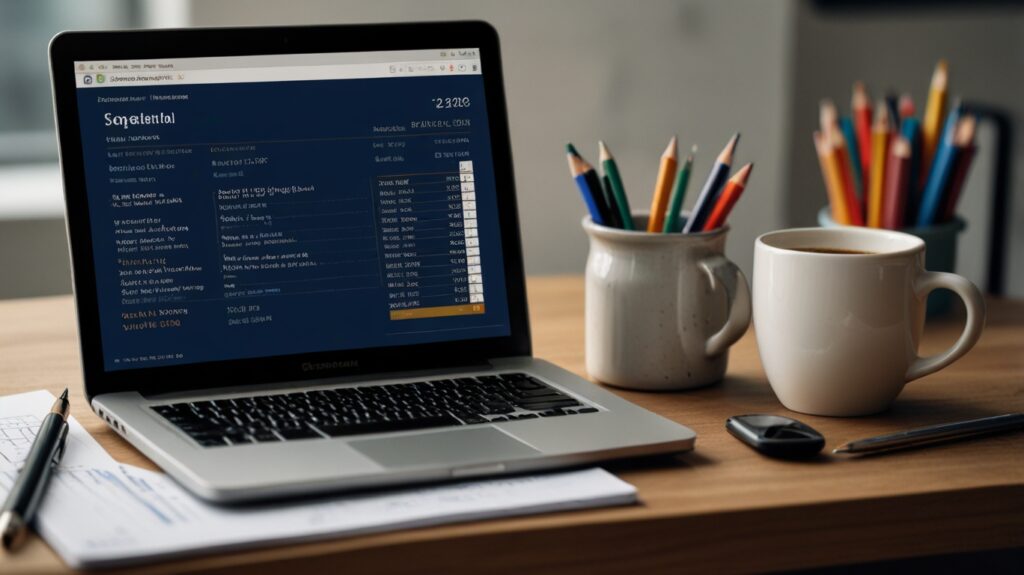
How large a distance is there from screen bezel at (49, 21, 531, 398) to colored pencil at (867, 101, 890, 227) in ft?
1.40

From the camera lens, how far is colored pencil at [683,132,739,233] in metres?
0.94

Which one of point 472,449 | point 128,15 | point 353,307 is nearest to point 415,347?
point 353,307

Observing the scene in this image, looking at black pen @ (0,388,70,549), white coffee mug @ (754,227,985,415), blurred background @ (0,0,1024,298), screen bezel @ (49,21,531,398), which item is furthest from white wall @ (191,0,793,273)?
black pen @ (0,388,70,549)

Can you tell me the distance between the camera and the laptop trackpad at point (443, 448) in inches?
28.2

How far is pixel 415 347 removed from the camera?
36.5 inches

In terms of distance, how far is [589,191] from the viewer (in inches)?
37.9

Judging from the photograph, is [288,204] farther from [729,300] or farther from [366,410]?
[729,300]

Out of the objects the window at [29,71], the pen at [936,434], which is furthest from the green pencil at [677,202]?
the window at [29,71]

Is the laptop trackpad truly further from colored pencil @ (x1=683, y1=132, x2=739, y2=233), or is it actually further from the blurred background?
the blurred background

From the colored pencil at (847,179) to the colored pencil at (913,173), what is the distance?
0.05 metres

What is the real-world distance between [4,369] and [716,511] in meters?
0.62

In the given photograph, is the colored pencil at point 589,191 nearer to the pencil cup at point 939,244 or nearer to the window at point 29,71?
the pencil cup at point 939,244

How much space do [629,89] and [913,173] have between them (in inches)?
33.6

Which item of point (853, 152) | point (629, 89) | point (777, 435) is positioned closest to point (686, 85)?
point (629, 89)
